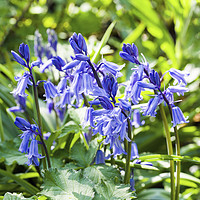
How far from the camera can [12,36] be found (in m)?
3.31

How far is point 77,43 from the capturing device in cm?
107

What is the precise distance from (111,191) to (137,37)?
1.73 meters

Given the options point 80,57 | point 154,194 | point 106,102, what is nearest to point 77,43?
point 80,57

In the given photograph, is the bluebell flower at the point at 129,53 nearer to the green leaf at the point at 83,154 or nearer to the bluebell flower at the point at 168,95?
the bluebell flower at the point at 168,95

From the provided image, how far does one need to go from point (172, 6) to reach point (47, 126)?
69.2 inches

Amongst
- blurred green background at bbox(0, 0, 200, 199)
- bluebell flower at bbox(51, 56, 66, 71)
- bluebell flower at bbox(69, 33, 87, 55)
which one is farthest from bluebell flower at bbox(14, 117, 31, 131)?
blurred green background at bbox(0, 0, 200, 199)

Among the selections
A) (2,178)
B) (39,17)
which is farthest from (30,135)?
(39,17)

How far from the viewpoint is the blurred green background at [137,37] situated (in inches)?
84.9

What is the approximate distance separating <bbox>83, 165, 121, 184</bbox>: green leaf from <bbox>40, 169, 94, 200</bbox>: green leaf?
75mm

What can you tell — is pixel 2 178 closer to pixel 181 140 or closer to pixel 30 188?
pixel 30 188

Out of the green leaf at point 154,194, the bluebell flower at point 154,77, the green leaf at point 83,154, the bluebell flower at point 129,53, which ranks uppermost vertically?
the bluebell flower at point 129,53

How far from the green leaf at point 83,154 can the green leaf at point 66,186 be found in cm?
17

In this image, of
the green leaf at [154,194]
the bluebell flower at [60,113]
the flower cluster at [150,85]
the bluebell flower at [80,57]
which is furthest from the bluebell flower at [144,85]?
the green leaf at [154,194]

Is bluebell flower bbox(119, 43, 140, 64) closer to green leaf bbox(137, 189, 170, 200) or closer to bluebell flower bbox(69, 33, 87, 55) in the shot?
bluebell flower bbox(69, 33, 87, 55)
